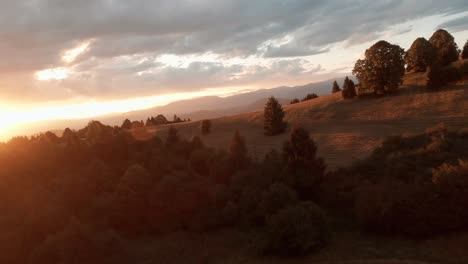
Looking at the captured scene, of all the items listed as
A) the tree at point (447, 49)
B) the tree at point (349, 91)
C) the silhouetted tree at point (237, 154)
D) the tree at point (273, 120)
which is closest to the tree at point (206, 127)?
the tree at point (273, 120)

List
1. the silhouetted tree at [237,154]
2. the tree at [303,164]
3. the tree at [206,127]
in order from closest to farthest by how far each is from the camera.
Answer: the tree at [303,164] → the silhouetted tree at [237,154] → the tree at [206,127]

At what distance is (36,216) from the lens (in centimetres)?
2408

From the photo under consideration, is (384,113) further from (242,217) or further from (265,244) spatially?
(265,244)

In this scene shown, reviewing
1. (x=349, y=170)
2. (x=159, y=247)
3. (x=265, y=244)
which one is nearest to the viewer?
(x=265, y=244)

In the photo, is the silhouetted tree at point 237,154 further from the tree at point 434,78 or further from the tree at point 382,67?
the tree at point 434,78

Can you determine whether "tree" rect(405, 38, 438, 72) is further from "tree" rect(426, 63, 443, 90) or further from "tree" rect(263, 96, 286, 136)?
"tree" rect(263, 96, 286, 136)

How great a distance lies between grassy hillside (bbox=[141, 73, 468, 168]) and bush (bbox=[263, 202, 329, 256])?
50.4 ft

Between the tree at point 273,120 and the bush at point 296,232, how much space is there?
32.1m

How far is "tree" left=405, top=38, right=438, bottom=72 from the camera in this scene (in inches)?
2527

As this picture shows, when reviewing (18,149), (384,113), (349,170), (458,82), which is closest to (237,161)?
(349,170)

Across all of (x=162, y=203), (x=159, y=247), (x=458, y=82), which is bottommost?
(x=159, y=247)

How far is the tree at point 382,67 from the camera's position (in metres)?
57.5

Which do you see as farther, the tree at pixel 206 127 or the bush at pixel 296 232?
the tree at pixel 206 127

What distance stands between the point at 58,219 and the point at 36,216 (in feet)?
4.23
